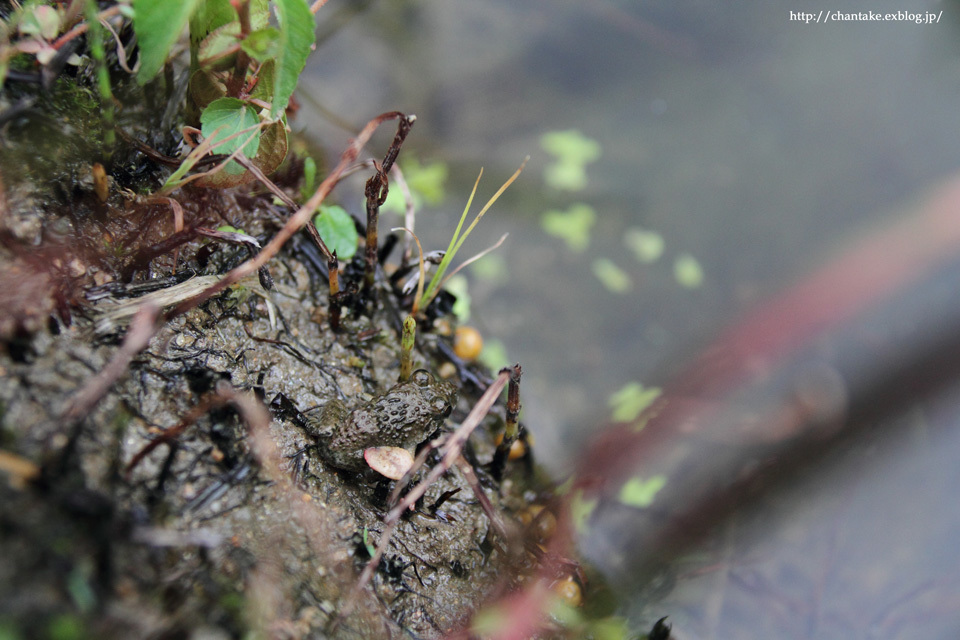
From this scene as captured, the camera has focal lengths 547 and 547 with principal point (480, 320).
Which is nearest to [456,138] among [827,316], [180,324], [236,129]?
[236,129]

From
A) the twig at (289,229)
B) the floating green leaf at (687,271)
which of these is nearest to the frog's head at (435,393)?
the twig at (289,229)

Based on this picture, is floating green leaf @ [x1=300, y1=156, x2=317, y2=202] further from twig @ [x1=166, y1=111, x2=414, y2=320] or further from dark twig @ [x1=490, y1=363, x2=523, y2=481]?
dark twig @ [x1=490, y1=363, x2=523, y2=481]

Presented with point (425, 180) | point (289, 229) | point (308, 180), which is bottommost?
point (289, 229)

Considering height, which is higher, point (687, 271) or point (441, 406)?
point (687, 271)

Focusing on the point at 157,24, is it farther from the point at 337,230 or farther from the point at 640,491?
the point at 640,491

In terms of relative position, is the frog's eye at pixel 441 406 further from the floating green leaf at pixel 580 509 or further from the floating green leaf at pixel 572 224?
the floating green leaf at pixel 572 224

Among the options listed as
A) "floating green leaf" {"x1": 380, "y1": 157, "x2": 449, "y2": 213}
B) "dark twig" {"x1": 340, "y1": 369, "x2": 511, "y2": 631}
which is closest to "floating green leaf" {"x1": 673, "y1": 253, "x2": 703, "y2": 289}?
"floating green leaf" {"x1": 380, "y1": 157, "x2": 449, "y2": 213}

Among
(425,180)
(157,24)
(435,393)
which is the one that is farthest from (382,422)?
(425,180)
